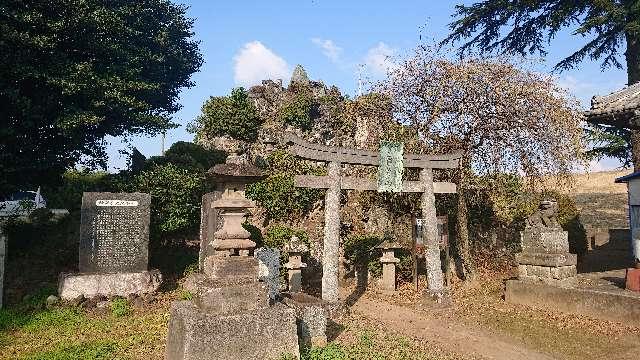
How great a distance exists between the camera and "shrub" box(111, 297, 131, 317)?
9836 millimetres

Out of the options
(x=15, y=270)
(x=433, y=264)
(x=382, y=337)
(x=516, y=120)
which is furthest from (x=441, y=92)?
(x=15, y=270)

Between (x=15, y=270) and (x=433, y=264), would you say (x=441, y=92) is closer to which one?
(x=433, y=264)

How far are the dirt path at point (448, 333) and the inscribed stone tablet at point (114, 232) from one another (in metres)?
6.65

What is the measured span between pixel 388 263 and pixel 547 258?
4764 millimetres

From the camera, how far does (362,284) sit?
13922mm

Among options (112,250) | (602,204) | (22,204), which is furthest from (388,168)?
(602,204)

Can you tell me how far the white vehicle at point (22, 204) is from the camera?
18017mm

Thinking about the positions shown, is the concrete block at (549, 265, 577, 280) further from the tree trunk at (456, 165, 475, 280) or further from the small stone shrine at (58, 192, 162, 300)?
the small stone shrine at (58, 192, 162, 300)

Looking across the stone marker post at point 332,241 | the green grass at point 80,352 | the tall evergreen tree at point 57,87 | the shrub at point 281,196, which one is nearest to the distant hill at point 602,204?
the shrub at point 281,196

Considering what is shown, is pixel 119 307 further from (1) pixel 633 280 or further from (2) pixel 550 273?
(1) pixel 633 280

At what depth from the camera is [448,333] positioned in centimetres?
876

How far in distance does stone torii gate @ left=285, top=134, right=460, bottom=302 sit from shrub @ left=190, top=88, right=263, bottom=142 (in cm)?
1200

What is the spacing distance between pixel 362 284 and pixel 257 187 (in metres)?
6.72

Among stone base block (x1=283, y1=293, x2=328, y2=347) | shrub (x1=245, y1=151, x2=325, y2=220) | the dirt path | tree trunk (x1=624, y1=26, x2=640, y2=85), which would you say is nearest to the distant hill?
tree trunk (x1=624, y1=26, x2=640, y2=85)
